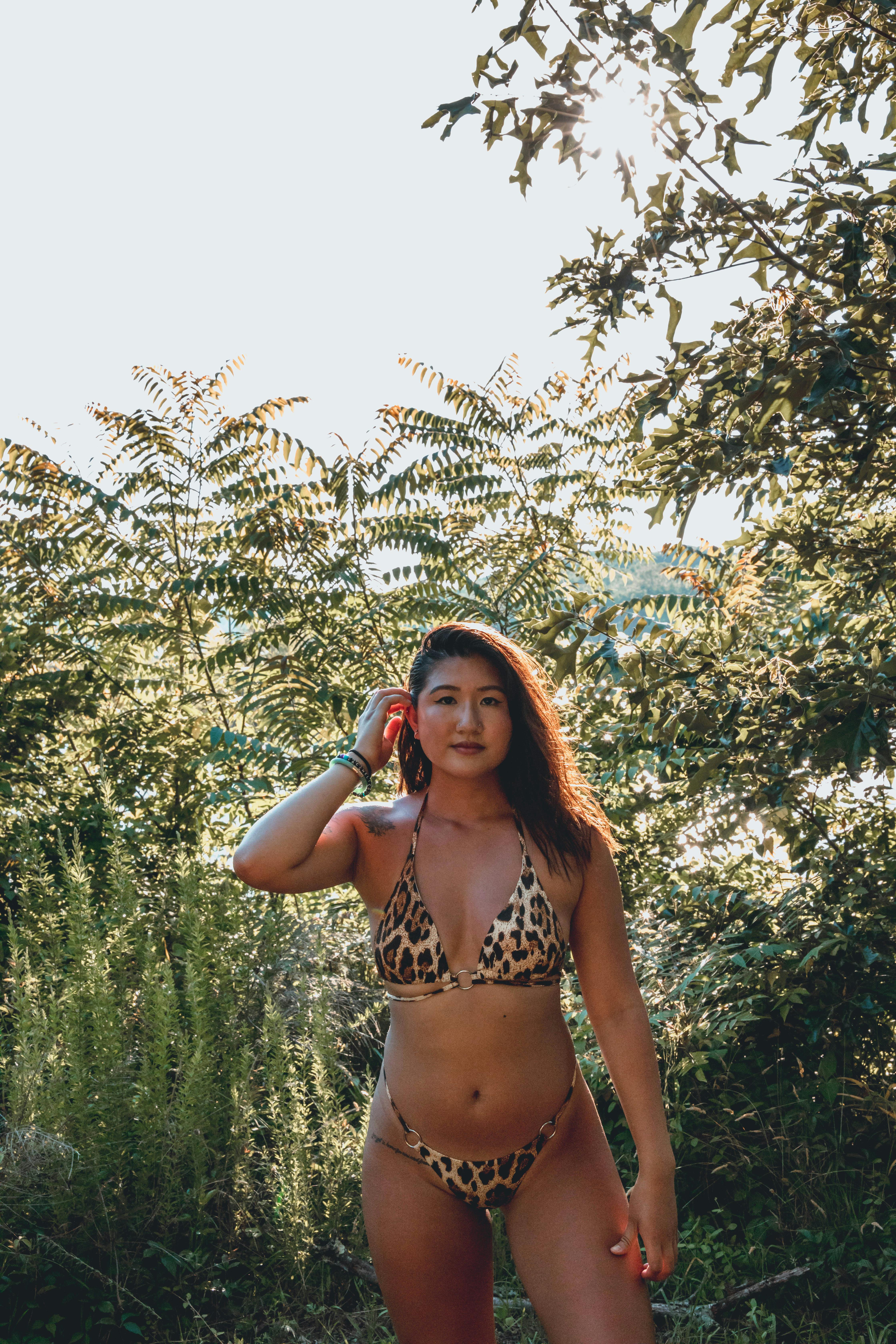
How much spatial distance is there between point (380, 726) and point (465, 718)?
0.23 meters

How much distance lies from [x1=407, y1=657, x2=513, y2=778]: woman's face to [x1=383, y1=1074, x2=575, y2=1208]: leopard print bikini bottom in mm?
773

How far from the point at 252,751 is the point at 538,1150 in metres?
3.21

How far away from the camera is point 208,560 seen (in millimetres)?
6297

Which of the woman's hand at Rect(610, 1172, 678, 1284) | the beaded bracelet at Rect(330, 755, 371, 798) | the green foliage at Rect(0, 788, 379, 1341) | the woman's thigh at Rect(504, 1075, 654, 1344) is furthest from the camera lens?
the green foliage at Rect(0, 788, 379, 1341)

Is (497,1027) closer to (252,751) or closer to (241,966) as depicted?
(241,966)

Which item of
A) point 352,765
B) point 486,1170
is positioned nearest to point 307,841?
point 352,765

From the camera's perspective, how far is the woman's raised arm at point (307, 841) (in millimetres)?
2229

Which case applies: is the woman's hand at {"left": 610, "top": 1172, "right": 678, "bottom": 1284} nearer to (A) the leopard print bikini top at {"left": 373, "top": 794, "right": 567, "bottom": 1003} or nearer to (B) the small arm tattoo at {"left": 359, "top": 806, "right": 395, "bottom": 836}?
(A) the leopard print bikini top at {"left": 373, "top": 794, "right": 567, "bottom": 1003}

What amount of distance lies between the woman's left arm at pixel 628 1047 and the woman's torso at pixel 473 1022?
0.24 feet

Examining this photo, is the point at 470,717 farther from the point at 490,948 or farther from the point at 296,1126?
the point at 296,1126

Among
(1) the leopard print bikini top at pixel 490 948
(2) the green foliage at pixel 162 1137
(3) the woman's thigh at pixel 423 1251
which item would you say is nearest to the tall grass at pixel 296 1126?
(2) the green foliage at pixel 162 1137

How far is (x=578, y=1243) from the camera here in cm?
208

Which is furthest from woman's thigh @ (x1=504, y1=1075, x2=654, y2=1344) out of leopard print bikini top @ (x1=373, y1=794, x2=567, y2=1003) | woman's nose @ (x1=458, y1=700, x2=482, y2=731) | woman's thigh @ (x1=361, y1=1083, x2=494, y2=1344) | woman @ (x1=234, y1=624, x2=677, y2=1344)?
woman's nose @ (x1=458, y1=700, x2=482, y2=731)

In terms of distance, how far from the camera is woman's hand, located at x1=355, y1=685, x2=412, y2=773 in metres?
2.44
